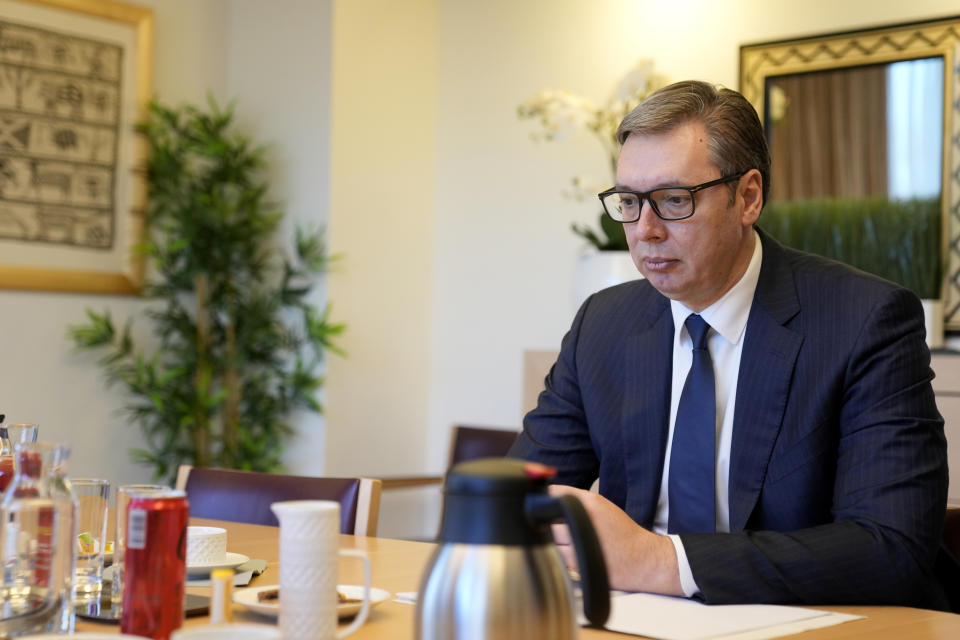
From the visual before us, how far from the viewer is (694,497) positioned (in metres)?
1.95

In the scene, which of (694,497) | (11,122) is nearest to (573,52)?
(11,122)

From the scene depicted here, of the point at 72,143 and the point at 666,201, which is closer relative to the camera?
the point at 666,201

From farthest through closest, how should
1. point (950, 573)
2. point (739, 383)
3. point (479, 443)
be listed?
point (479, 443) < point (739, 383) < point (950, 573)

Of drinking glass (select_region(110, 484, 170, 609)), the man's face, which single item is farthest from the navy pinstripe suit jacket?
drinking glass (select_region(110, 484, 170, 609))

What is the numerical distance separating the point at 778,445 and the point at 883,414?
18 cm

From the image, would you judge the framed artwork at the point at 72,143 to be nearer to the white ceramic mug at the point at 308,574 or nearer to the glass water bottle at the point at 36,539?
the glass water bottle at the point at 36,539

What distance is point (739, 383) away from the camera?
1944 mm

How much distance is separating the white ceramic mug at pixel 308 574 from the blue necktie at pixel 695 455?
97cm

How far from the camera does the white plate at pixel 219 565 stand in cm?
158

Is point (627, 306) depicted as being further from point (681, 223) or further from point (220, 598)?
point (220, 598)

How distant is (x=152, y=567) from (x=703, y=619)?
0.66m

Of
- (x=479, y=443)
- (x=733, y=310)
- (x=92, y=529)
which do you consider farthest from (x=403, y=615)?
(x=479, y=443)

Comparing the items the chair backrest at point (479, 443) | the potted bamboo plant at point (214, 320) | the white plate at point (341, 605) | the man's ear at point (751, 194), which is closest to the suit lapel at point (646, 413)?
the man's ear at point (751, 194)

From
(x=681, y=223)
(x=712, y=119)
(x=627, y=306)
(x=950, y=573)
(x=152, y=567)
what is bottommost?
(x=950, y=573)
